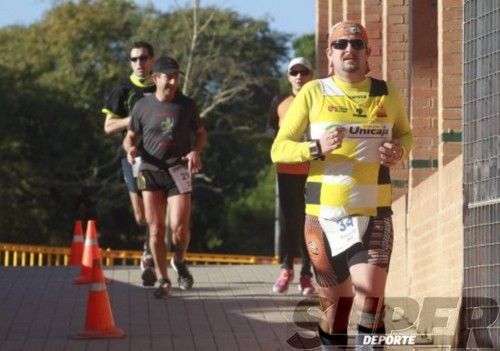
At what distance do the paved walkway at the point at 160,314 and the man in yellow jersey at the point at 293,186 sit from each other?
1.22 feet

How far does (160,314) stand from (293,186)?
177 cm

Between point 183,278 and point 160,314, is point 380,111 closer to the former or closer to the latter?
point 160,314

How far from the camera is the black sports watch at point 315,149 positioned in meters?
9.72

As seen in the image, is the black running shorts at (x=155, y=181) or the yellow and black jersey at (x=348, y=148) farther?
the black running shorts at (x=155, y=181)

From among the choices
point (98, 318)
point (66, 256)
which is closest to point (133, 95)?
point (98, 318)

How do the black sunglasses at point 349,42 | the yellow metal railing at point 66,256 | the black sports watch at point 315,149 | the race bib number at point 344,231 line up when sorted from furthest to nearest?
the yellow metal railing at point 66,256 → the black sunglasses at point 349,42 → the race bib number at point 344,231 → the black sports watch at point 315,149

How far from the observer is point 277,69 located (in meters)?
71.4

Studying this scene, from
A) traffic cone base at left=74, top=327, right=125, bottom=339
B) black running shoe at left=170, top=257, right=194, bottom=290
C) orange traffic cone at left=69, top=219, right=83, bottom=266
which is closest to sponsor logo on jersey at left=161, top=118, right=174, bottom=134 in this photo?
black running shoe at left=170, top=257, right=194, bottom=290

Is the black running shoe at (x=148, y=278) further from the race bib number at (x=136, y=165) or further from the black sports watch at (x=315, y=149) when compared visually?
the black sports watch at (x=315, y=149)

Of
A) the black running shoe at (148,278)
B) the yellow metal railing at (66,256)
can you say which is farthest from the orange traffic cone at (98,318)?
the yellow metal railing at (66,256)

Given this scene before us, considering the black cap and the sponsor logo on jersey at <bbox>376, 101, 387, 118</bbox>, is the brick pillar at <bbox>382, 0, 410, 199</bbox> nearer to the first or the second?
the black cap

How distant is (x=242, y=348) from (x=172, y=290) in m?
4.18

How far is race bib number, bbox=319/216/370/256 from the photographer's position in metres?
9.82

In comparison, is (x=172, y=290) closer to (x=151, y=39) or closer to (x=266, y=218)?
(x=151, y=39)
